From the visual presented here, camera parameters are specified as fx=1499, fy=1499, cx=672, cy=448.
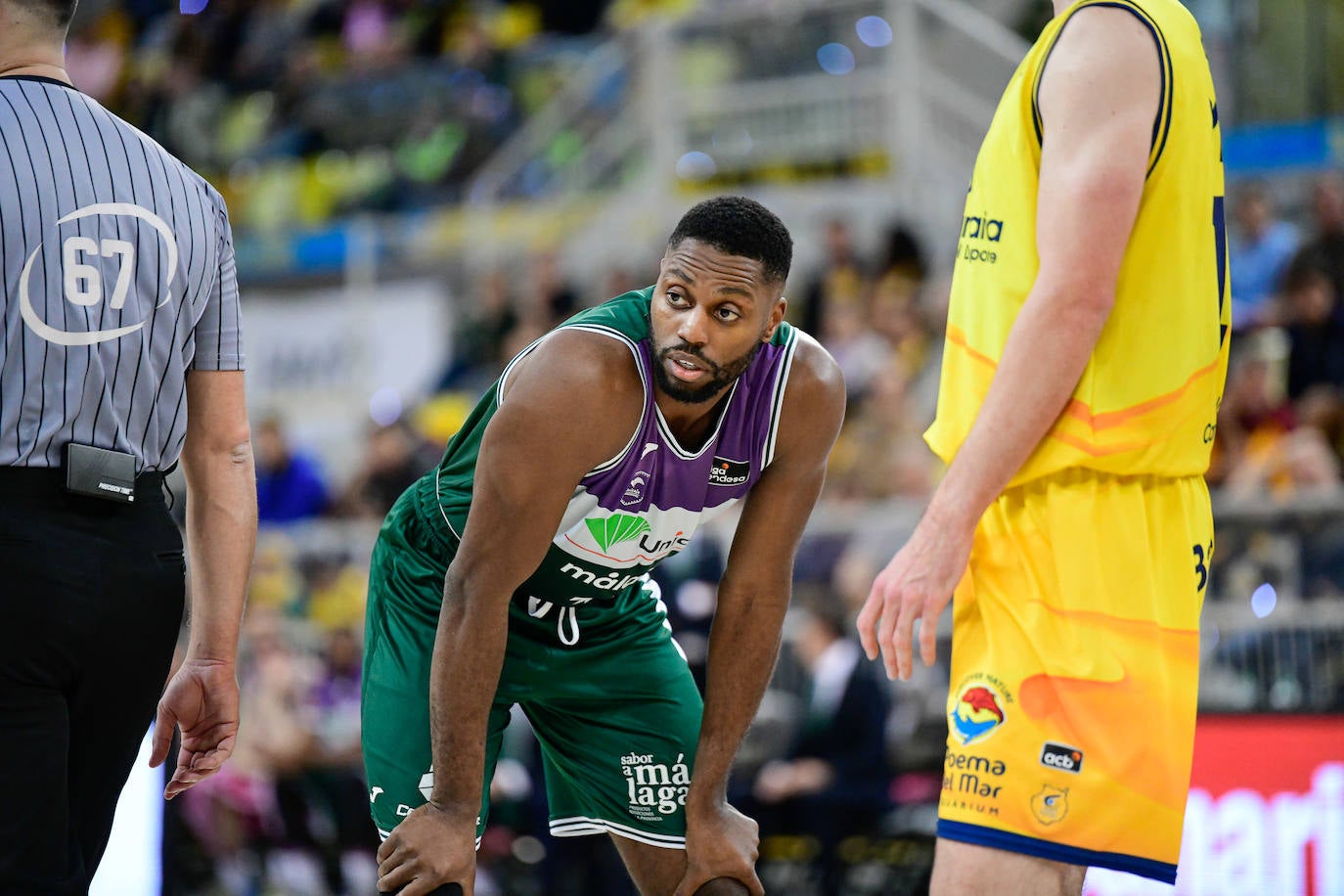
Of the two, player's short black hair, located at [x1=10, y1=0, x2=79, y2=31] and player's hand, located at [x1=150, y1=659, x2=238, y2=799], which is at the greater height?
player's short black hair, located at [x1=10, y1=0, x2=79, y2=31]

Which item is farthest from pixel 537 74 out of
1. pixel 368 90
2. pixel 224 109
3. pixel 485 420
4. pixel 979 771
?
pixel 979 771

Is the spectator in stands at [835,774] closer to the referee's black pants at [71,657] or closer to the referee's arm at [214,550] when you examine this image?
the referee's arm at [214,550]

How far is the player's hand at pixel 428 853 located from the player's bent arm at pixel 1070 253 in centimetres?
125

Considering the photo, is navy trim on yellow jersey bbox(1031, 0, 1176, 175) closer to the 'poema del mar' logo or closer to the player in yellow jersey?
the player in yellow jersey

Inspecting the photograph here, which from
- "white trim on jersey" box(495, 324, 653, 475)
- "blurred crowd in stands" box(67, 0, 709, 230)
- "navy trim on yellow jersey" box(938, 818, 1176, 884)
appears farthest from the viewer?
"blurred crowd in stands" box(67, 0, 709, 230)

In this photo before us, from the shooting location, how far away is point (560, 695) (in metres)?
3.67

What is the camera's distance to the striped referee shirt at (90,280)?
249 centimetres

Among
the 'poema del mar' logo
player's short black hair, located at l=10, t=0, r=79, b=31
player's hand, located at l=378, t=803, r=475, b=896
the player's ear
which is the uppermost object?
player's short black hair, located at l=10, t=0, r=79, b=31

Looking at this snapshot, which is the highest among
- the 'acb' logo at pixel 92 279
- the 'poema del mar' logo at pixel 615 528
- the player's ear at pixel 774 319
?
the 'acb' logo at pixel 92 279

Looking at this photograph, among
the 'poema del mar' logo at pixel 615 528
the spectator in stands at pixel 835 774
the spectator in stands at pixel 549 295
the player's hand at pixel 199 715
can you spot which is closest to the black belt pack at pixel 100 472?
the player's hand at pixel 199 715

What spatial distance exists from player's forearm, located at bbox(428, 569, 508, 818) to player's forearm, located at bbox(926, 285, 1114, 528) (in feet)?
3.37

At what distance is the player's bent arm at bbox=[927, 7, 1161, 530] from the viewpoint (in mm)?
2430

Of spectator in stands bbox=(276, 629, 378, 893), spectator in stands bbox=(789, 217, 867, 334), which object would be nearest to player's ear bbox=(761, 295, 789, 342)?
spectator in stands bbox=(276, 629, 378, 893)

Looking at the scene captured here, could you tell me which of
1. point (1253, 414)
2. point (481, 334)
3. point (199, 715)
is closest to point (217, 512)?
point (199, 715)
